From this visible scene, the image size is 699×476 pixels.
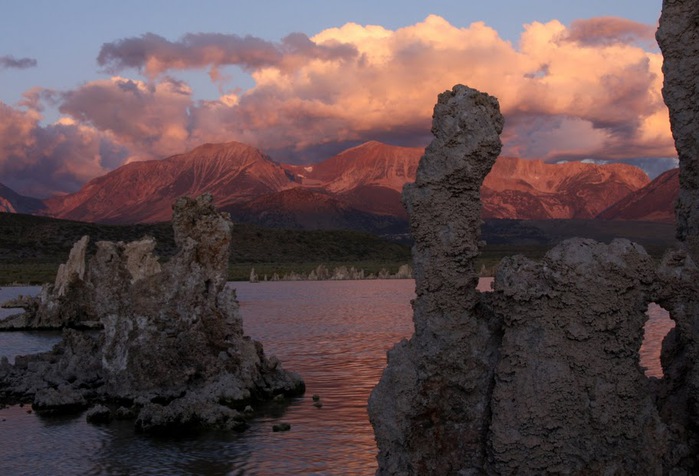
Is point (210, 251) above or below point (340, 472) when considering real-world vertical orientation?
above

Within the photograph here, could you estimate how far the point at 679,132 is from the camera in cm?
1184

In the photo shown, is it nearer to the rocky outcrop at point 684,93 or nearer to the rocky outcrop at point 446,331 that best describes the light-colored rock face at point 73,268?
the rocky outcrop at point 446,331

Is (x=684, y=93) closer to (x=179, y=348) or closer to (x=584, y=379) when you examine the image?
(x=584, y=379)

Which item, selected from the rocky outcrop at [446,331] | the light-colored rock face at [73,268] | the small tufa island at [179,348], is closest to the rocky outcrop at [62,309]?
the light-colored rock face at [73,268]

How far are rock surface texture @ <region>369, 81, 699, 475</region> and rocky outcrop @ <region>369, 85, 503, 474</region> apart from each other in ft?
0.05

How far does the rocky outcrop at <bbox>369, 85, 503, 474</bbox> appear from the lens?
438 inches

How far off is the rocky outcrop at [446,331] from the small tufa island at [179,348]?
31.8 feet

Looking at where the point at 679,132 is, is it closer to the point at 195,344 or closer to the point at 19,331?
the point at 195,344

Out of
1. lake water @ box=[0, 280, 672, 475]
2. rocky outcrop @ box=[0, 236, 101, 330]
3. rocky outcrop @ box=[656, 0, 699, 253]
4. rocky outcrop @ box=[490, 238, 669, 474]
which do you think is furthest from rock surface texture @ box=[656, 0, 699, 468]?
rocky outcrop @ box=[0, 236, 101, 330]

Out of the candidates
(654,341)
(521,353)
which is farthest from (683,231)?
(654,341)

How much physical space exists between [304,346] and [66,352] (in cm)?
1175

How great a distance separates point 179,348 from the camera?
Answer: 21.8 m

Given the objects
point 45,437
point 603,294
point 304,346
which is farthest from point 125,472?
point 304,346

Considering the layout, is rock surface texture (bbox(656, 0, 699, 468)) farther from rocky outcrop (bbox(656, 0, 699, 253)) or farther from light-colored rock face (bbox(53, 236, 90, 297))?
light-colored rock face (bbox(53, 236, 90, 297))
